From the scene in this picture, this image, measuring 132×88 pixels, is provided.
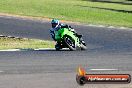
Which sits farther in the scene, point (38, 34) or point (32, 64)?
point (38, 34)

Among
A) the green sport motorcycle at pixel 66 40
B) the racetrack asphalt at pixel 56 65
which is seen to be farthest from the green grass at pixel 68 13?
the green sport motorcycle at pixel 66 40

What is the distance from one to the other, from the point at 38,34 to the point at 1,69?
1551 centimetres

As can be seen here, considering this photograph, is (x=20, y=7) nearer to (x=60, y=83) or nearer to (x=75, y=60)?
(x=75, y=60)

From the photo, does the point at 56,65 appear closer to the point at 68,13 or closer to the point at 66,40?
the point at 66,40

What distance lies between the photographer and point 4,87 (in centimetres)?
1334

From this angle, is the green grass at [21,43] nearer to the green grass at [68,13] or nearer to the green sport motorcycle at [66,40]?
the green sport motorcycle at [66,40]

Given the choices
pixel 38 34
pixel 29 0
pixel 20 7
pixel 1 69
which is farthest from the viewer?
pixel 29 0

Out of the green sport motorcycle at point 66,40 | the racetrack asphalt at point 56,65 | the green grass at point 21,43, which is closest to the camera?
the racetrack asphalt at point 56,65

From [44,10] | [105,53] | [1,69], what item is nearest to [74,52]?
[105,53]

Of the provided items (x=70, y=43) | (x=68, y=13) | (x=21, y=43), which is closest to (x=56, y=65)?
(x=70, y=43)

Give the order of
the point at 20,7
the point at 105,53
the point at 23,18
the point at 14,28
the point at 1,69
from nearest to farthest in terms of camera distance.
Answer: the point at 1,69 < the point at 105,53 < the point at 14,28 < the point at 23,18 < the point at 20,7

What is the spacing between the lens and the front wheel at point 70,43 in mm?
22817

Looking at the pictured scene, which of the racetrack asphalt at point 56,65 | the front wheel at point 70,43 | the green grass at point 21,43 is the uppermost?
the racetrack asphalt at point 56,65

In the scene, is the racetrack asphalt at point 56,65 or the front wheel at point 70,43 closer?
the racetrack asphalt at point 56,65
